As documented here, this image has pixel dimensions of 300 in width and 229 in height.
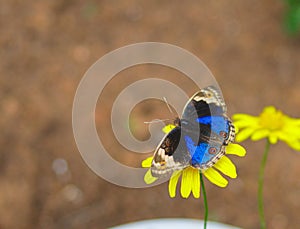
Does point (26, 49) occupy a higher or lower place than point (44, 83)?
higher

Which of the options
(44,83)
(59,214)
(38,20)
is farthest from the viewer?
(38,20)

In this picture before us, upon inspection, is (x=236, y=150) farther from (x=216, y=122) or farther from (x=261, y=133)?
(x=261, y=133)

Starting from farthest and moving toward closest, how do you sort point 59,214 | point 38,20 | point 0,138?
point 38,20 < point 0,138 < point 59,214

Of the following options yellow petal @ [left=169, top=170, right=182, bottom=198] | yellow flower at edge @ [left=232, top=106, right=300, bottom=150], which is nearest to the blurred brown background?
yellow flower at edge @ [left=232, top=106, right=300, bottom=150]

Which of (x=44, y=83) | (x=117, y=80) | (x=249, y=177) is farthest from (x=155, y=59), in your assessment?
(x=249, y=177)

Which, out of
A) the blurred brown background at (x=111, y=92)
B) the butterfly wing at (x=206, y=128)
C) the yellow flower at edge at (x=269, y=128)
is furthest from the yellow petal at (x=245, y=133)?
the blurred brown background at (x=111, y=92)

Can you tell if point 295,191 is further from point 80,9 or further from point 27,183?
point 80,9

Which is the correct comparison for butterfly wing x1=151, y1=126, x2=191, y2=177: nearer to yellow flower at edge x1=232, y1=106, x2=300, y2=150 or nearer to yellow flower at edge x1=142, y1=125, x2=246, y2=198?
yellow flower at edge x1=142, y1=125, x2=246, y2=198
